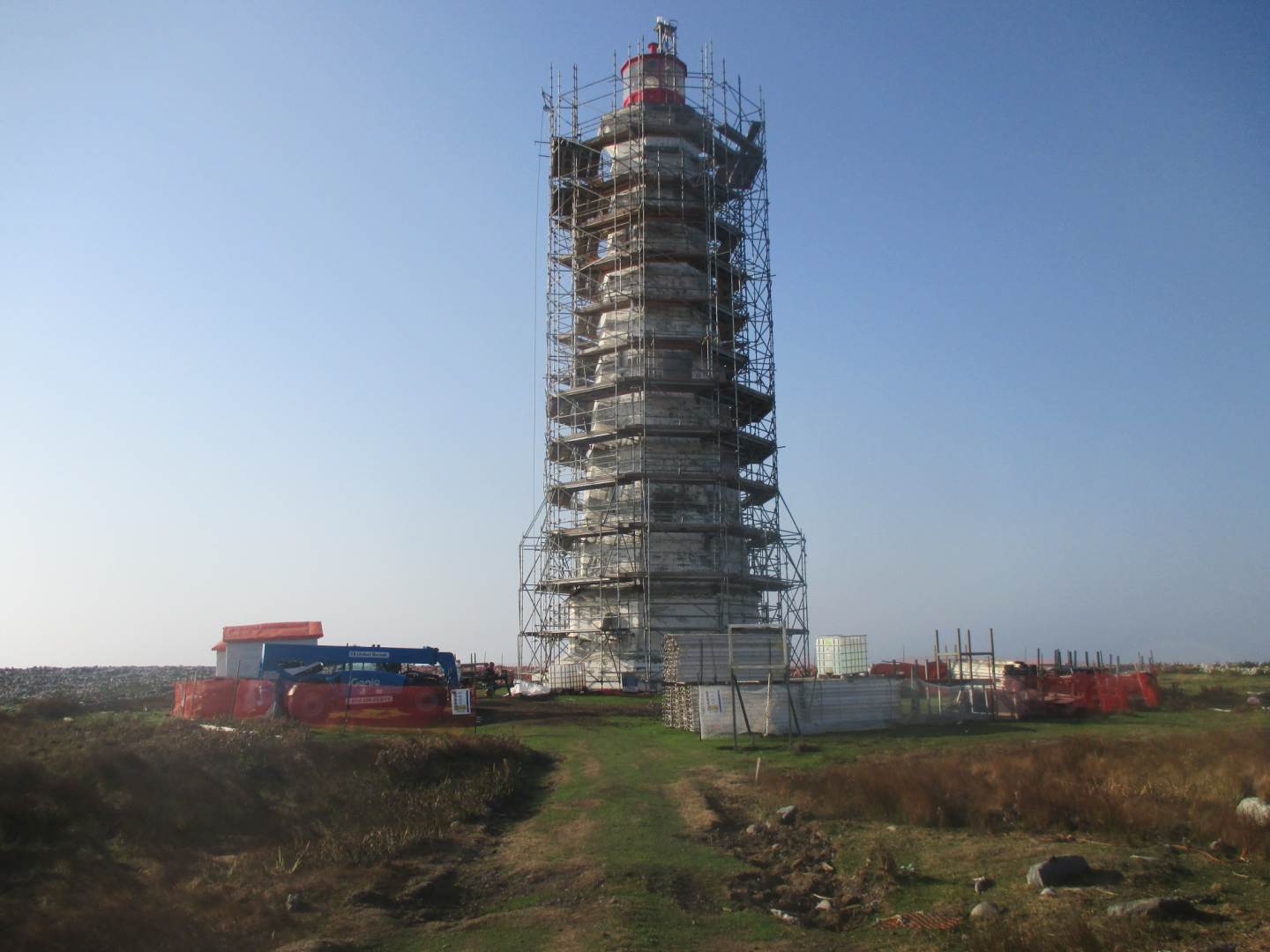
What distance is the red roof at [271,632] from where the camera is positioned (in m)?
45.5

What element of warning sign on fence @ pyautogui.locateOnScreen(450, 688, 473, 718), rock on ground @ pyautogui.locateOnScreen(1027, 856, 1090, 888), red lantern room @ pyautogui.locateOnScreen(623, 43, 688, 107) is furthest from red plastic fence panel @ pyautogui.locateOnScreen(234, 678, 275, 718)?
red lantern room @ pyautogui.locateOnScreen(623, 43, 688, 107)

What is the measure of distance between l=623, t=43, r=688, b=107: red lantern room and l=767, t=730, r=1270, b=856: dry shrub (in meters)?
48.3

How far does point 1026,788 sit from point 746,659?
16.7 metres

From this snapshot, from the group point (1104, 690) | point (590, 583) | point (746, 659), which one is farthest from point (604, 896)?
point (590, 583)

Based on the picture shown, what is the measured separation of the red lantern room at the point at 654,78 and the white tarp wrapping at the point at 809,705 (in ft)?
135

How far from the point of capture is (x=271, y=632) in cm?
4700

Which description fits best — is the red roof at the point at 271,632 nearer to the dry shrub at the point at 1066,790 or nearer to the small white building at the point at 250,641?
the small white building at the point at 250,641

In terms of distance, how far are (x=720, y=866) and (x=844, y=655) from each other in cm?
3451

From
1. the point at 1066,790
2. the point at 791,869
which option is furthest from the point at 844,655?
the point at 791,869

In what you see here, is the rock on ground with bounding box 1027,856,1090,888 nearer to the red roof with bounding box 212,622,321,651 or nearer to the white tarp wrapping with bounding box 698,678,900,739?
the white tarp wrapping with bounding box 698,678,900,739

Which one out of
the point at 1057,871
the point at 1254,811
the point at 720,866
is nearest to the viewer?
the point at 1057,871

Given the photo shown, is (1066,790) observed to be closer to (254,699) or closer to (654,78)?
(254,699)

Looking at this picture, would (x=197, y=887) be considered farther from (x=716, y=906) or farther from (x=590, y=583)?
(x=590, y=583)

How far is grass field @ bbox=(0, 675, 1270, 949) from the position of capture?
10.3m
